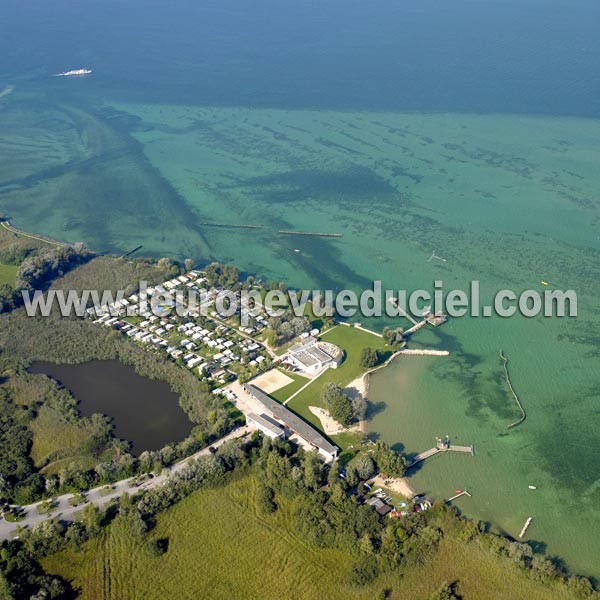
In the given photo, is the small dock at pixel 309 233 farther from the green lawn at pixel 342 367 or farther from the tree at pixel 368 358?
the tree at pixel 368 358

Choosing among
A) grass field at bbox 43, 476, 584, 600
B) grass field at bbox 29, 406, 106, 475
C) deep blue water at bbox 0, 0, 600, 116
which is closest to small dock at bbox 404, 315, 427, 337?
grass field at bbox 43, 476, 584, 600

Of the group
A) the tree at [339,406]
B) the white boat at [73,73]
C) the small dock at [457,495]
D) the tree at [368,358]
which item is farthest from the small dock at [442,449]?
the white boat at [73,73]

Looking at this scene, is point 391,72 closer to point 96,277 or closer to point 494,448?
point 96,277

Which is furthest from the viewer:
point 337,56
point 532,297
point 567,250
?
point 337,56

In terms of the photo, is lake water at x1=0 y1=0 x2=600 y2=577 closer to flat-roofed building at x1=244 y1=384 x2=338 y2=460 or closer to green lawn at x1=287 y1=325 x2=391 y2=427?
green lawn at x1=287 y1=325 x2=391 y2=427

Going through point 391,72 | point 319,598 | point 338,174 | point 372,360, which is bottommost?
point 319,598

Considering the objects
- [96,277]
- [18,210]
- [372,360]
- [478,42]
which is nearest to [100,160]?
[18,210]
